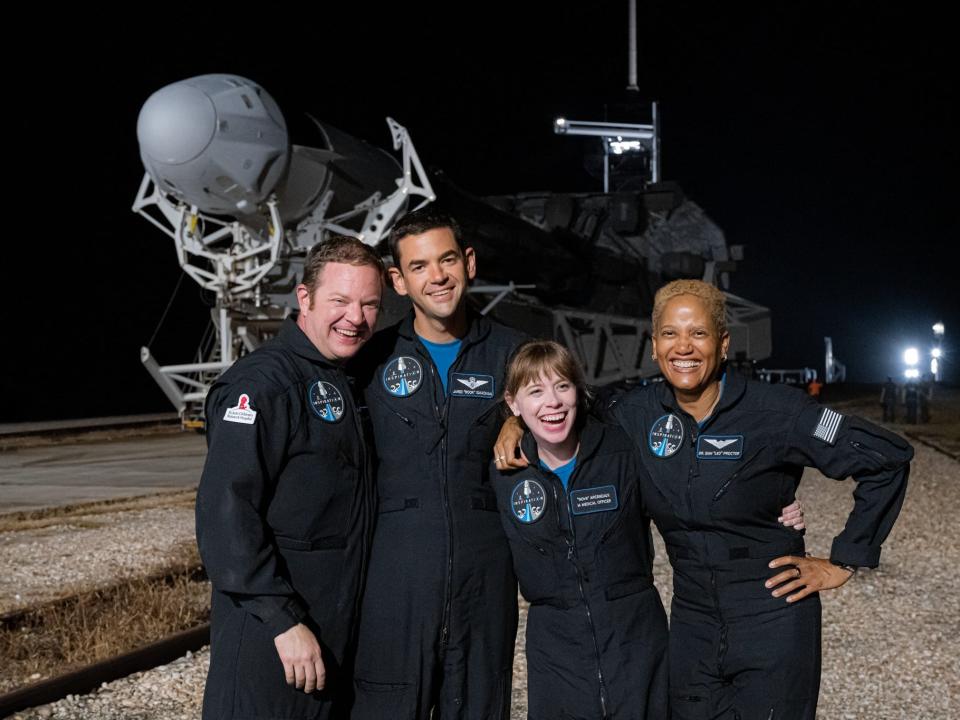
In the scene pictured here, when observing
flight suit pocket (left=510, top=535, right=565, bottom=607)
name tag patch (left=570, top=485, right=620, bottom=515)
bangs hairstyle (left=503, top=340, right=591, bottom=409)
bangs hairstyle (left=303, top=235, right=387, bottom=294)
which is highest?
bangs hairstyle (left=303, top=235, right=387, bottom=294)

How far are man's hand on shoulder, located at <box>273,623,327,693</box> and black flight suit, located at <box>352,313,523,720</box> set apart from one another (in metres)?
0.39

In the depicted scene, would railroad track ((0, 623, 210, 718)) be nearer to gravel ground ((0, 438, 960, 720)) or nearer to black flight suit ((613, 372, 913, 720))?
gravel ground ((0, 438, 960, 720))

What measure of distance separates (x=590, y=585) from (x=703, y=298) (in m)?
0.98

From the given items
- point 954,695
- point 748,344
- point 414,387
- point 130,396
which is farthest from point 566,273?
point 130,396

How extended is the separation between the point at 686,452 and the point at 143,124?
9.92 metres

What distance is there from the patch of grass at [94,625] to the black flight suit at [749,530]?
11.7 feet

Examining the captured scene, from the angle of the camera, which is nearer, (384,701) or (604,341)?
(384,701)

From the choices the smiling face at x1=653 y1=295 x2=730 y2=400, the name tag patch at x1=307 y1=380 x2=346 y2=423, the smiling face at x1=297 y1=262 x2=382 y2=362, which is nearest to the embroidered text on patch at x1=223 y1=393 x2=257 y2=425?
the name tag patch at x1=307 y1=380 x2=346 y2=423

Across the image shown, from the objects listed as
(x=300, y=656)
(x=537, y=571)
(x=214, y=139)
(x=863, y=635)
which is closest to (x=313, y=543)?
(x=300, y=656)

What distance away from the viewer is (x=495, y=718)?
3129 millimetres

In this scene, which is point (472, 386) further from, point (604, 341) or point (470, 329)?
point (604, 341)

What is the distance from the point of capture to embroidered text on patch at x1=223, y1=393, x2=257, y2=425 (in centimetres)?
268

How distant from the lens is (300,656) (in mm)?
2613

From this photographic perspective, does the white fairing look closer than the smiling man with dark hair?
No
